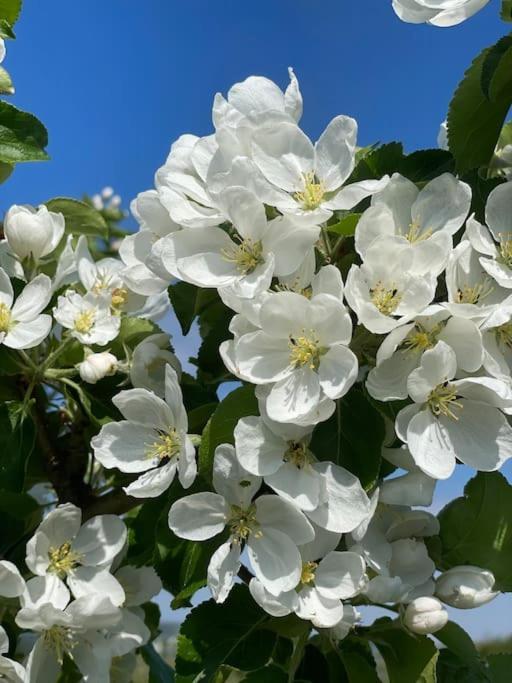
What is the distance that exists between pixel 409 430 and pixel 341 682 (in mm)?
499

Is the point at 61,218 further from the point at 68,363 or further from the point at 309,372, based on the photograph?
the point at 309,372

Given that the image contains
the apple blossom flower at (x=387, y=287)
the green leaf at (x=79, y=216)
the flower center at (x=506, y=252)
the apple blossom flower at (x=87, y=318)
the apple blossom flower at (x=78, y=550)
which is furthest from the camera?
the green leaf at (x=79, y=216)

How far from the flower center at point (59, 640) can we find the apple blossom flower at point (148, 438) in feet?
0.90

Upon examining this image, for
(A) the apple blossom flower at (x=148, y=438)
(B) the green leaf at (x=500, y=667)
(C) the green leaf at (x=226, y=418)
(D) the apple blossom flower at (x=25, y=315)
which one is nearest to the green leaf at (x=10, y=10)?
(D) the apple blossom flower at (x=25, y=315)

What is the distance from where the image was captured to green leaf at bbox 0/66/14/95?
167cm

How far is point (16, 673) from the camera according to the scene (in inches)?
55.1

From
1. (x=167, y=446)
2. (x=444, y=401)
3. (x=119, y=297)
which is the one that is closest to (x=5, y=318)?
(x=119, y=297)

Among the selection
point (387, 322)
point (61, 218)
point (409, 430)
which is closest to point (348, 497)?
point (409, 430)

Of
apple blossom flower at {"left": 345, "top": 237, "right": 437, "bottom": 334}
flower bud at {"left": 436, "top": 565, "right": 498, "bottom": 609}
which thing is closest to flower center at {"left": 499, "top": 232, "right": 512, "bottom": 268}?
apple blossom flower at {"left": 345, "top": 237, "right": 437, "bottom": 334}

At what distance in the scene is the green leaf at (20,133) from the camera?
1627mm

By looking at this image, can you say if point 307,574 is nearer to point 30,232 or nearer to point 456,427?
point 456,427

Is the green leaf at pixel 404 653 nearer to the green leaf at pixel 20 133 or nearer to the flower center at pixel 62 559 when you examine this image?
the flower center at pixel 62 559

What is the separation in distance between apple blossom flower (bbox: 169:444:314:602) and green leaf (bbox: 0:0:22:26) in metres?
0.98

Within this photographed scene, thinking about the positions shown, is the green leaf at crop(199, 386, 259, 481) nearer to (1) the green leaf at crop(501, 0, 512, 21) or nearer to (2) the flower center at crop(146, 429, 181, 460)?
(2) the flower center at crop(146, 429, 181, 460)
